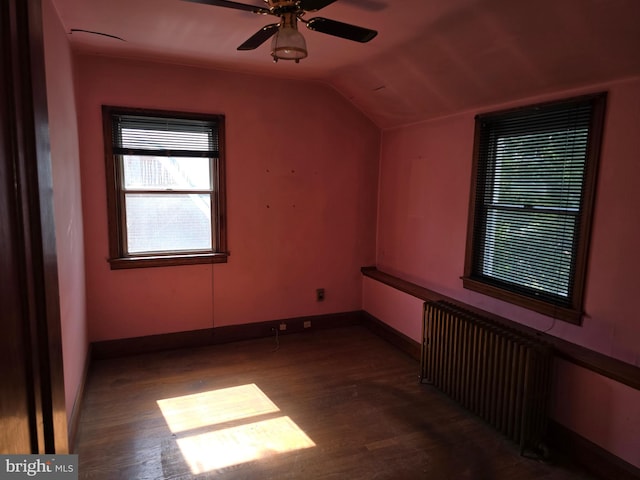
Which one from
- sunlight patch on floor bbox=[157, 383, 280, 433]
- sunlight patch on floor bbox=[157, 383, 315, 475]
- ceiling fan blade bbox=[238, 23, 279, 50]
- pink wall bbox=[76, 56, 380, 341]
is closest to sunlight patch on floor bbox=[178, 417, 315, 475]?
sunlight patch on floor bbox=[157, 383, 315, 475]

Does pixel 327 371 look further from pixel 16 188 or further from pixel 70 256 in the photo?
pixel 16 188

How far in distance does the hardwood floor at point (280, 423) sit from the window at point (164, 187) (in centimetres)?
102

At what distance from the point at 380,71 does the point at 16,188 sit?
10.4 ft

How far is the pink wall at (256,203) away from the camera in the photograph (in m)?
3.52

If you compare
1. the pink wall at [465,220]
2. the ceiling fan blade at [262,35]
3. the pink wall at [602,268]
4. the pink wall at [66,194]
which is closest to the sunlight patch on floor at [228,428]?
the pink wall at [66,194]

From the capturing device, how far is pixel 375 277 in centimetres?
443

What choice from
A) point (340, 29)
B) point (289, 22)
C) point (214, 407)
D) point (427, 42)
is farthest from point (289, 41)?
point (214, 407)

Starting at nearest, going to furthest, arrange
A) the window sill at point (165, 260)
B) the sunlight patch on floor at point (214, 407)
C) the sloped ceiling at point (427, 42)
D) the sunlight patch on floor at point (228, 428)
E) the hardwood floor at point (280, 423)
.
Answer: the sloped ceiling at point (427, 42) < the hardwood floor at point (280, 423) < the sunlight patch on floor at point (228, 428) < the sunlight patch on floor at point (214, 407) < the window sill at point (165, 260)

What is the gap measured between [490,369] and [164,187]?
10.2 ft

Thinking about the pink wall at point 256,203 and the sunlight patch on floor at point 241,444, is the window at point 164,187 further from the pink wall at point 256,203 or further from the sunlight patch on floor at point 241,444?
the sunlight patch on floor at point 241,444

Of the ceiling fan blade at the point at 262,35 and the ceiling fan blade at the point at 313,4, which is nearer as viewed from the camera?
the ceiling fan blade at the point at 313,4

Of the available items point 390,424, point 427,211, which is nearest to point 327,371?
point 390,424

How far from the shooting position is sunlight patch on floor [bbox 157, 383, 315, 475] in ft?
8.05

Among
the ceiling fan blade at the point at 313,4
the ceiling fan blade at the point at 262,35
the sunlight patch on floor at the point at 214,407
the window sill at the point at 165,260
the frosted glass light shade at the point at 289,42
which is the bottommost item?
the sunlight patch on floor at the point at 214,407
